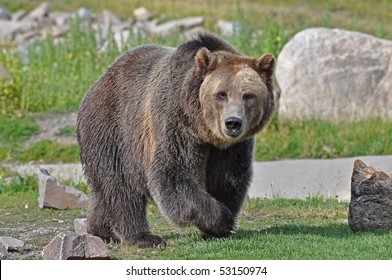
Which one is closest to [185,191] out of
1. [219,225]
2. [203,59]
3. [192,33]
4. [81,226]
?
[219,225]

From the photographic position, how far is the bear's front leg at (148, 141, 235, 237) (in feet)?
27.7

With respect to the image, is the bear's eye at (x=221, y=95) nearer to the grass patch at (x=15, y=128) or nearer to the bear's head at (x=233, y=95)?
the bear's head at (x=233, y=95)

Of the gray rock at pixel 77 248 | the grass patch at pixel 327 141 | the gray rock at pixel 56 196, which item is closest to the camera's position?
the gray rock at pixel 77 248

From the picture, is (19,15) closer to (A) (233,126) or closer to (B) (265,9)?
(B) (265,9)

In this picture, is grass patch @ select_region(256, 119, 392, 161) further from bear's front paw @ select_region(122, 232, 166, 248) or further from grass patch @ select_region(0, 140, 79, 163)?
bear's front paw @ select_region(122, 232, 166, 248)

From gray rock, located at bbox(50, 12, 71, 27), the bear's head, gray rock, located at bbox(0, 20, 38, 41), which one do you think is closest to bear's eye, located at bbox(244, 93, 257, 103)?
the bear's head

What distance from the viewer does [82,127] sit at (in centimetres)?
952

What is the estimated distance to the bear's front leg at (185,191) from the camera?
8445mm

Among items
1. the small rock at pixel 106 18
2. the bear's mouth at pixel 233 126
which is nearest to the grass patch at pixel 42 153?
the bear's mouth at pixel 233 126

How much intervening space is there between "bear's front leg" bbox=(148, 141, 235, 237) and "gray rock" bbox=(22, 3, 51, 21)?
63.1 feet

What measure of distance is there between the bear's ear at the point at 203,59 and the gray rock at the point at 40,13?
63.0 ft

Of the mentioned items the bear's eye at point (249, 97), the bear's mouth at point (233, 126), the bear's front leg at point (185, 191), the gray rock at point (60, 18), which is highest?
the bear's eye at point (249, 97)

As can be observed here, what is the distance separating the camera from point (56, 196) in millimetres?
11492
